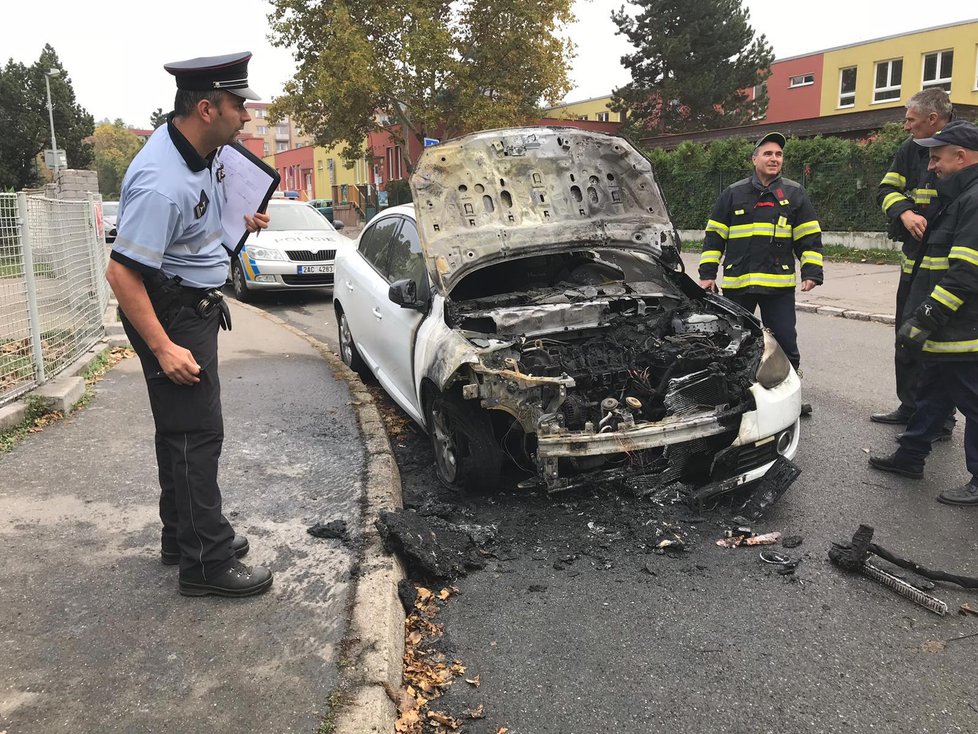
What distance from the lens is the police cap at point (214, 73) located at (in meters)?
2.65

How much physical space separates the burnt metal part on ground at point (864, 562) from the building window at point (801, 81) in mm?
37515

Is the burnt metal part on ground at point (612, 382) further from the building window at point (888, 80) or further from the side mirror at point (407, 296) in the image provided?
the building window at point (888, 80)

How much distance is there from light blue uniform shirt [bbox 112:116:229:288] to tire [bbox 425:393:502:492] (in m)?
1.53

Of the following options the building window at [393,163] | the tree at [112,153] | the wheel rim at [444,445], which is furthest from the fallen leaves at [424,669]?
the tree at [112,153]

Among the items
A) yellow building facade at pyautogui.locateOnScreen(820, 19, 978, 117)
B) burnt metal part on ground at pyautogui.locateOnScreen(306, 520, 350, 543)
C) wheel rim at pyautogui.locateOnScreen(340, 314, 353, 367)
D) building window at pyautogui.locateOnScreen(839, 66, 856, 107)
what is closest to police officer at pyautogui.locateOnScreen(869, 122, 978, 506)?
burnt metal part on ground at pyautogui.locateOnScreen(306, 520, 350, 543)

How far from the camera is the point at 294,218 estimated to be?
12.5 m

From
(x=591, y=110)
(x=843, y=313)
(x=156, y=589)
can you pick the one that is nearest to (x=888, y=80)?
(x=591, y=110)

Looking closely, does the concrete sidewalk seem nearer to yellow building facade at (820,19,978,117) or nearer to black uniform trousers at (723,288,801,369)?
black uniform trousers at (723,288,801,369)

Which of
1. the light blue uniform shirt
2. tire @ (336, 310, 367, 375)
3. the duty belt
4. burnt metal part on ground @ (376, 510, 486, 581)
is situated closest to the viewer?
the light blue uniform shirt

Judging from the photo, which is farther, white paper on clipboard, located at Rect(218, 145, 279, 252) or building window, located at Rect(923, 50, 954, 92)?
building window, located at Rect(923, 50, 954, 92)

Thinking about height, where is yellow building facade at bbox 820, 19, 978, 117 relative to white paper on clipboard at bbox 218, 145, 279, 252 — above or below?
above

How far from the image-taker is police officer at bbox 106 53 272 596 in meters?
2.63

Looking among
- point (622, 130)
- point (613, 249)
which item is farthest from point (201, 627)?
point (622, 130)

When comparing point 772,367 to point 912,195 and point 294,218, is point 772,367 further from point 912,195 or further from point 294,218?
point 294,218
